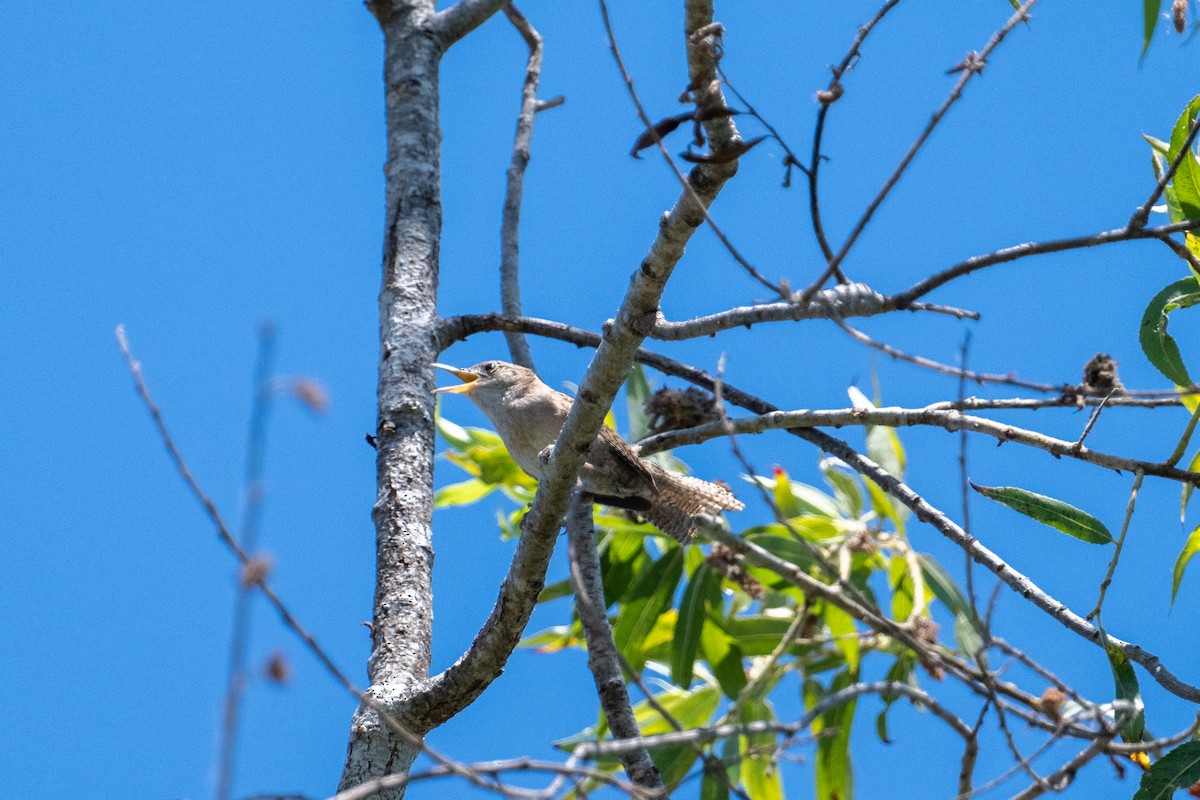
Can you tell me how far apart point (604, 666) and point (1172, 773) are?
5.16 feet

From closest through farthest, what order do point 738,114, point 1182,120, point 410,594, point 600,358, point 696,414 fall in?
point 738,114, point 600,358, point 1182,120, point 410,594, point 696,414

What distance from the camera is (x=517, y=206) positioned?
16.3 ft

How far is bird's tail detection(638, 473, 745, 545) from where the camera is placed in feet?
16.3

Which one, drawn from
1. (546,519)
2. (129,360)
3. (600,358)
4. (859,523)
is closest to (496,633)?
(546,519)

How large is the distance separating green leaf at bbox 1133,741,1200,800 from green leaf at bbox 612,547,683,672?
257cm

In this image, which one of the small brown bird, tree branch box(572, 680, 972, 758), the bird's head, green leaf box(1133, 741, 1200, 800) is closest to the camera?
tree branch box(572, 680, 972, 758)

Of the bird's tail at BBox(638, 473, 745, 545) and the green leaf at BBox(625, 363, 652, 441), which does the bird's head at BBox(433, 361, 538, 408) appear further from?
the bird's tail at BBox(638, 473, 745, 545)

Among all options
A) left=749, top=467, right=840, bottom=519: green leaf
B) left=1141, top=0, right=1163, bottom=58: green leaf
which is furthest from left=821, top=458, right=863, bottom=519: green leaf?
left=1141, top=0, right=1163, bottom=58: green leaf

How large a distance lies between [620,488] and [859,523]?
1.07 metres

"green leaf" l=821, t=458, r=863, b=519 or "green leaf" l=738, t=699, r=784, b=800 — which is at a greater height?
"green leaf" l=821, t=458, r=863, b=519

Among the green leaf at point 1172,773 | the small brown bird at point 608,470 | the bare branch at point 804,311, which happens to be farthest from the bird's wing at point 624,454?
the green leaf at point 1172,773

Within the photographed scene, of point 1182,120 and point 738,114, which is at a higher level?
point 1182,120

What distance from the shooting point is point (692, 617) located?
4910 millimetres

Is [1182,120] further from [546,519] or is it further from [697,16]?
[546,519]
